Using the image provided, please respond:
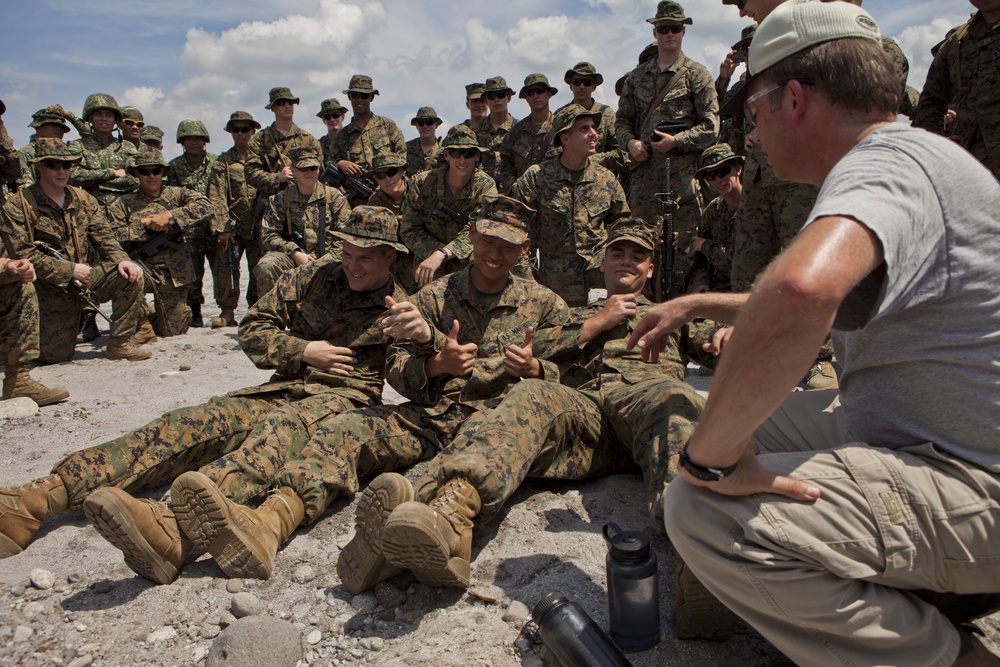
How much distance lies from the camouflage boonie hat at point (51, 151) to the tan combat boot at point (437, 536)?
6.88 m

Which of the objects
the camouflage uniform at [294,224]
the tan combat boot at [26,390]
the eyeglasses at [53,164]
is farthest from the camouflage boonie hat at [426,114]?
the tan combat boot at [26,390]

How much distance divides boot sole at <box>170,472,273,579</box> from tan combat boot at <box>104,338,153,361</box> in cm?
574

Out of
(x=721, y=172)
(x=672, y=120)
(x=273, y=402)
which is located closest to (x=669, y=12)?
(x=672, y=120)

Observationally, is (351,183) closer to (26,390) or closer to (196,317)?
(196,317)

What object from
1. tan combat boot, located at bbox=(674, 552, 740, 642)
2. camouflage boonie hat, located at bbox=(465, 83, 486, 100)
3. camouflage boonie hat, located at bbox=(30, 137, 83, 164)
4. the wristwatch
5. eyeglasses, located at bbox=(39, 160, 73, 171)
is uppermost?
camouflage boonie hat, located at bbox=(465, 83, 486, 100)

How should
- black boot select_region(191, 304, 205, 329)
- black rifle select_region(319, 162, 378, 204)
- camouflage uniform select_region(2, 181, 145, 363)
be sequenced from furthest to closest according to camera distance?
black boot select_region(191, 304, 205, 329), black rifle select_region(319, 162, 378, 204), camouflage uniform select_region(2, 181, 145, 363)

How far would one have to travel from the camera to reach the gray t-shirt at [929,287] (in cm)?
171

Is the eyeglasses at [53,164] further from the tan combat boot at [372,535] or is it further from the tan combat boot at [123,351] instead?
the tan combat boot at [372,535]

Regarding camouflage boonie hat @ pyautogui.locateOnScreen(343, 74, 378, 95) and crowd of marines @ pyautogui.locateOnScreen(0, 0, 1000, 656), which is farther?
camouflage boonie hat @ pyautogui.locateOnScreen(343, 74, 378, 95)

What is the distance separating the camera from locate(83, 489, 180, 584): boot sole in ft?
9.60

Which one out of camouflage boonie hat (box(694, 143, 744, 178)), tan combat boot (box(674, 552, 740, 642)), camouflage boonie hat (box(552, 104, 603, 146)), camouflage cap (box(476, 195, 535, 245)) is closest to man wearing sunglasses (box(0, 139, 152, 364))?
camouflage boonie hat (box(552, 104, 603, 146))

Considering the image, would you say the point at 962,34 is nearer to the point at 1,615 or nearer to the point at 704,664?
the point at 704,664

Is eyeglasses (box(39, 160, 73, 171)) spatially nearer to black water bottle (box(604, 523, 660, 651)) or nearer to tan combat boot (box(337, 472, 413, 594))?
tan combat boot (box(337, 472, 413, 594))

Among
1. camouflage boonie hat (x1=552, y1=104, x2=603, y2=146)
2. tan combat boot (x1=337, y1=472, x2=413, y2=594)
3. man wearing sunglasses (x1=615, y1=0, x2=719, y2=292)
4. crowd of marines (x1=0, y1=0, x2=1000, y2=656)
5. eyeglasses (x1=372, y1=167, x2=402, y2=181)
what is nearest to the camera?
tan combat boot (x1=337, y1=472, x2=413, y2=594)
